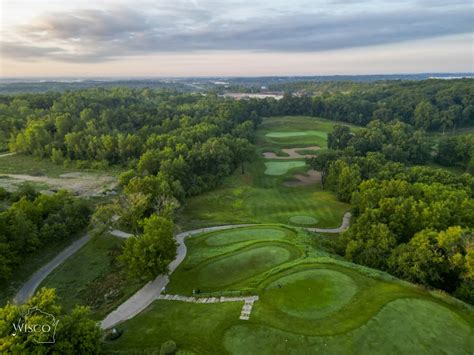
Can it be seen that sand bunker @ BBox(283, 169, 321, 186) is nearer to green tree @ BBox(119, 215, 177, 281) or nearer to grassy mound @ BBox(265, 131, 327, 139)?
grassy mound @ BBox(265, 131, 327, 139)

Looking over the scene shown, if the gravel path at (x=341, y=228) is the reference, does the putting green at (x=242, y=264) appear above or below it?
above

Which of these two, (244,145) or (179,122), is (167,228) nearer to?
(244,145)

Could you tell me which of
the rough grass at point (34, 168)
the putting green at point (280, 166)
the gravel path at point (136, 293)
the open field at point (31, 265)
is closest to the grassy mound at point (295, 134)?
Answer: the putting green at point (280, 166)

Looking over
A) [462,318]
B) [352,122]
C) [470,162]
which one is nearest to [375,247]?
[462,318]

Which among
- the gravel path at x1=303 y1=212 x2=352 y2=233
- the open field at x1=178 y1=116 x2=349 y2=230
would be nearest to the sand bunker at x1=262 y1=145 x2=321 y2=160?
the open field at x1=178 y1=116 x2=349 y2=230

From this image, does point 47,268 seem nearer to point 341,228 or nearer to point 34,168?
point 341,228

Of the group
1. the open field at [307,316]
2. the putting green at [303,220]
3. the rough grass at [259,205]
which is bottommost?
the putting green at [303,220]

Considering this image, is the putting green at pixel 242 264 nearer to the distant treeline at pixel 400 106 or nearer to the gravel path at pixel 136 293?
the gravel path at pixel 136 293
